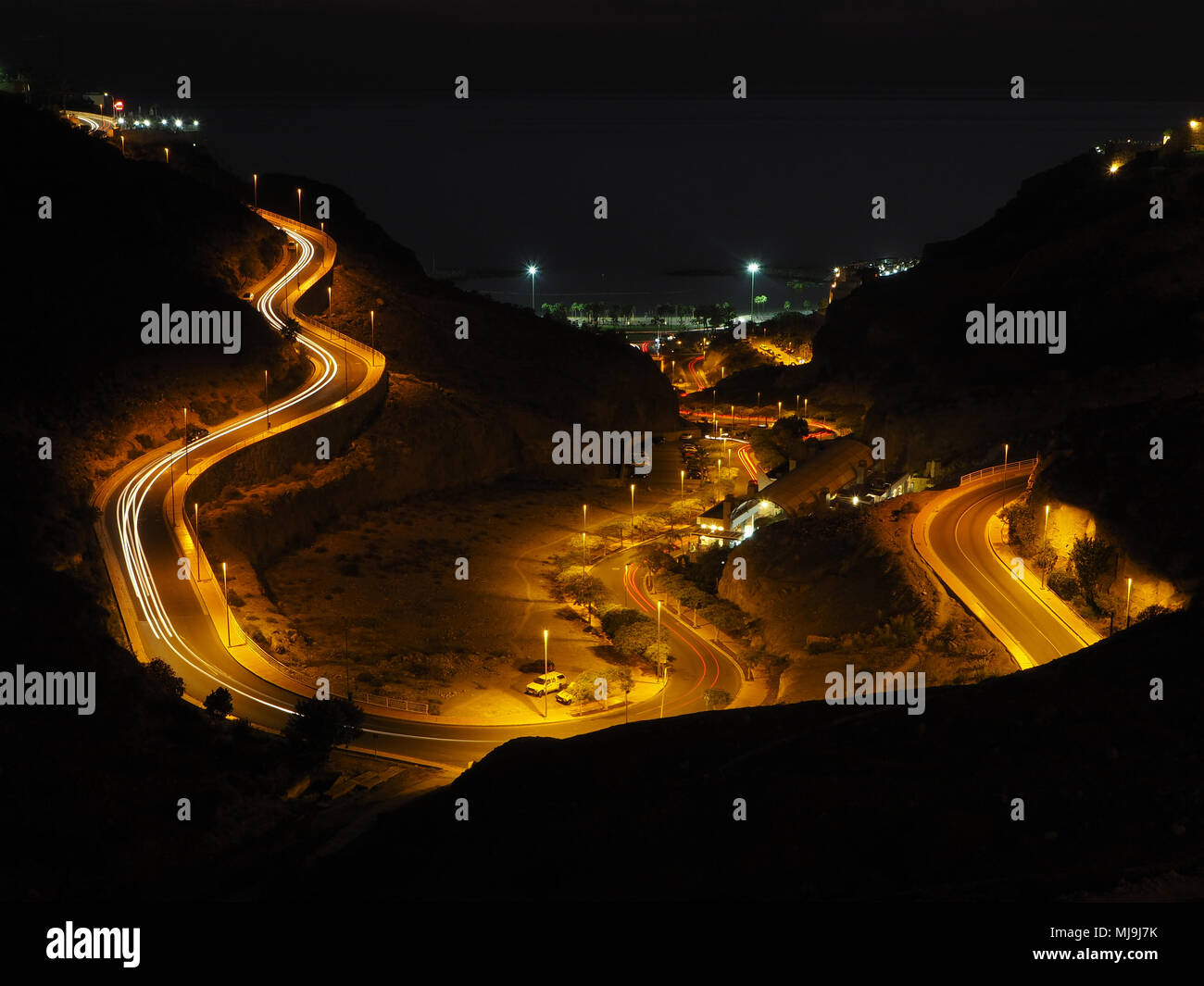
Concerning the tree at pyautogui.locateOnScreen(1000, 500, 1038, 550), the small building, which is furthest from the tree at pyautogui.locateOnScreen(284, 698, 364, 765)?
the small building

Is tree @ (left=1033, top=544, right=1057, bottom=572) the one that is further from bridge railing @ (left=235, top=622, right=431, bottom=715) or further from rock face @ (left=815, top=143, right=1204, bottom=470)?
bridge railing @ (left=235, top=622, right=431, bottom=715)

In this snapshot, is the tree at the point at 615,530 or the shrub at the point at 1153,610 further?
the tree at the point at 615,530

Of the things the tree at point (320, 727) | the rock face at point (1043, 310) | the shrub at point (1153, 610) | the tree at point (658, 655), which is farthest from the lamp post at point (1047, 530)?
the tree at point (320, 727)

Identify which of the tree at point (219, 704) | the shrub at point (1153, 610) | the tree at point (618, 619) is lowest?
the tree at point (219, 704)

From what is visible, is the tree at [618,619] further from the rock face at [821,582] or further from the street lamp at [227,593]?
the street lamp at [227,593]

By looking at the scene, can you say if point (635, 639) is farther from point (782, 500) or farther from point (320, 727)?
point (782, 500)

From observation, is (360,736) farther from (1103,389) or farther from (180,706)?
(1103,389)
